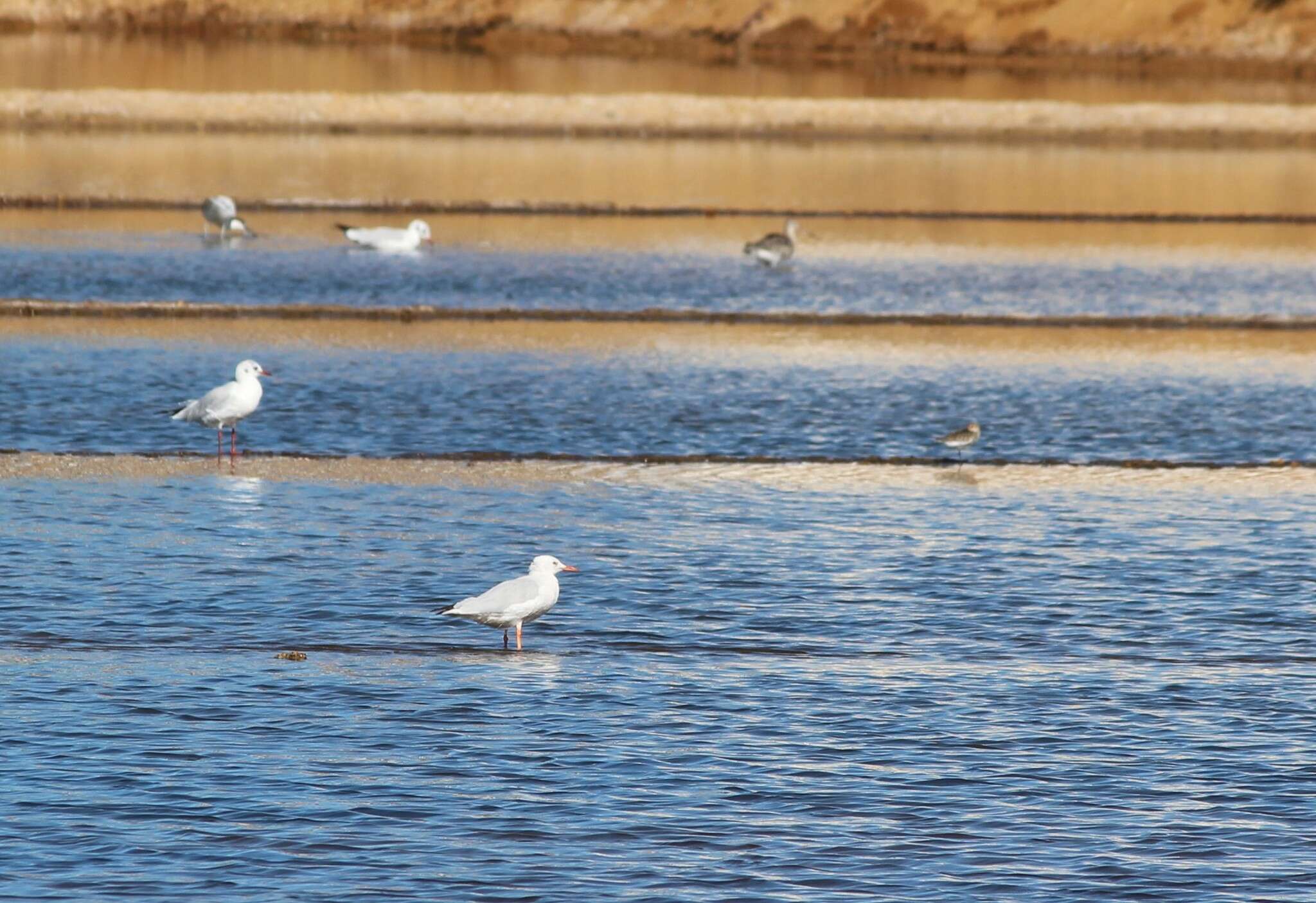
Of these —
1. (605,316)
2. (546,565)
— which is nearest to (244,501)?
(546,565)

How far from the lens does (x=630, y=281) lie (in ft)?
123

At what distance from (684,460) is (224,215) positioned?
22.4 m

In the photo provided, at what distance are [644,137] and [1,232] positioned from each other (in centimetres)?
3371

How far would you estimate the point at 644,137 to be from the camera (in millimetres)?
72438

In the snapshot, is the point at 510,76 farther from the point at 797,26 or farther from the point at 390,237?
the point at 390,237

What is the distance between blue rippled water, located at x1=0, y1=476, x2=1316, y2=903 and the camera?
10594mm

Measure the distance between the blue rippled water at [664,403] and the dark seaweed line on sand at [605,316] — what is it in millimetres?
2733

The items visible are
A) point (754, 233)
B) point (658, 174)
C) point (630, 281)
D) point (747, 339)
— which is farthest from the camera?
point (658, 174)

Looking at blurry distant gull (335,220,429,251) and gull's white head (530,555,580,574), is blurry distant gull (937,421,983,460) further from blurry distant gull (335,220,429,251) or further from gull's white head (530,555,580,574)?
blurry distant gull (335,220,429,251)

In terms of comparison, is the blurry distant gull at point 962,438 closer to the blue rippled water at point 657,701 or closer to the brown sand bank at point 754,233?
the blue rippled water at point 657,701

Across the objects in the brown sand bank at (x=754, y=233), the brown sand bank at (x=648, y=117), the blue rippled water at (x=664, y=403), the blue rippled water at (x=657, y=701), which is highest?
the brown sand bank at (x=648, y=117)

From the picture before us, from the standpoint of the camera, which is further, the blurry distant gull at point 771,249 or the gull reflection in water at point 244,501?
the blurry distant gull at point 771,249

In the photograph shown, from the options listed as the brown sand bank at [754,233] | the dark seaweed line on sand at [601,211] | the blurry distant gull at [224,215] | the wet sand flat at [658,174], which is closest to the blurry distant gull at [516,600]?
the brown sand bank at [754,233]

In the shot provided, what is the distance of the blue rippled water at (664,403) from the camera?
74.5 ft
